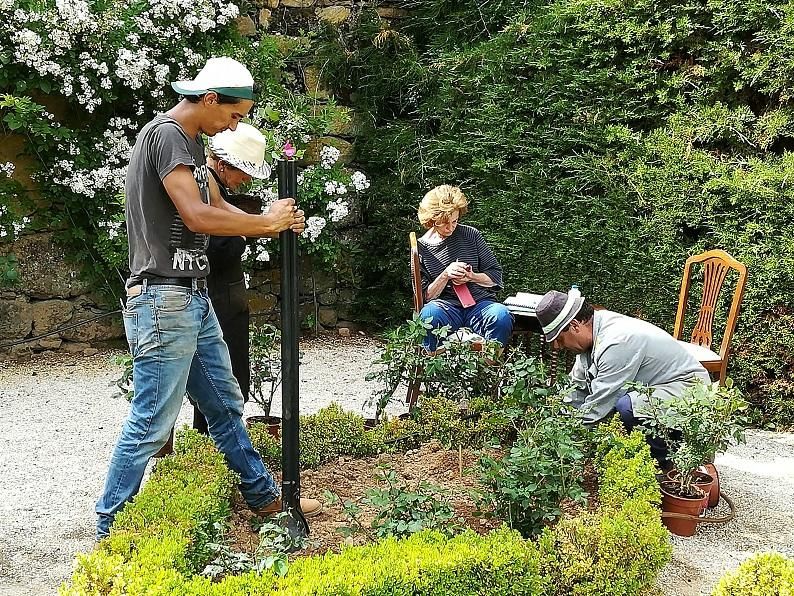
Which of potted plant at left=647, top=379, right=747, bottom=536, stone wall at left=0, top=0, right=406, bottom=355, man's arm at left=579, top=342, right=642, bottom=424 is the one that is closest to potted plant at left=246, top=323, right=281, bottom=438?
man's arm at left=579, top=342, right=642, bottom=424

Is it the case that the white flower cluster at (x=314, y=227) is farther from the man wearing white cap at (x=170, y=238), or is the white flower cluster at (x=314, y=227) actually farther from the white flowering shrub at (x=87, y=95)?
the man wearing white cap at (x=170, y=238)

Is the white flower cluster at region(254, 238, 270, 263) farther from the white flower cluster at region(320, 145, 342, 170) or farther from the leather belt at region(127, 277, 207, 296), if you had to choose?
the leather belt at region(127, 277, 207, 296)

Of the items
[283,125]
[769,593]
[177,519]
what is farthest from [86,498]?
[283,125]

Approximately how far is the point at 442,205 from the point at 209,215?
2.64 m

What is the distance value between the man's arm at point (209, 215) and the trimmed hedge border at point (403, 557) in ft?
3.25

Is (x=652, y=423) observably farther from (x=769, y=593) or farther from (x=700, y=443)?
(x=769, y=593)

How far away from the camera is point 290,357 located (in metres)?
2.80

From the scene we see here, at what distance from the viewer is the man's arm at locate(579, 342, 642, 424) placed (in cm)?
359

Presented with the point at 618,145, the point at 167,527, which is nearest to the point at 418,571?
the point at 167,527

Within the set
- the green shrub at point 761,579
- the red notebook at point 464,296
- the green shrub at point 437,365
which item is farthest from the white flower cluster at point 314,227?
the green shrub at point 761,579

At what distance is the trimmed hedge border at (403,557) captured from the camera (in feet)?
7.45

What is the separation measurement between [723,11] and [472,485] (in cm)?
347

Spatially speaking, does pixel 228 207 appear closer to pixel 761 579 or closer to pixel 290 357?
pixel 290 357

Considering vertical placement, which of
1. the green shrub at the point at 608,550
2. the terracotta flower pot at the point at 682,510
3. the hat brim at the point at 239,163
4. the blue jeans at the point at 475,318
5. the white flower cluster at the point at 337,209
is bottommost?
the terracotta flower pot at the point at 682,510
